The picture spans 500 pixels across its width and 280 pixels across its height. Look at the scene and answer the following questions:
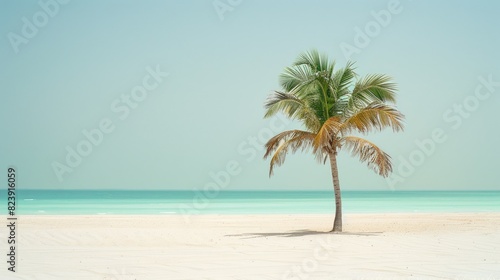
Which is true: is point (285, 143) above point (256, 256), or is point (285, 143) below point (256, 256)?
above

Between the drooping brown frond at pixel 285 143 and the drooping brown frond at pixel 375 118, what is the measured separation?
3.97 ft

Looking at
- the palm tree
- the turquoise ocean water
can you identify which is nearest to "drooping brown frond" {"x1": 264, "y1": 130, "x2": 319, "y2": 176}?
the palm tree

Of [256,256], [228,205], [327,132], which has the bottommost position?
[256,256]

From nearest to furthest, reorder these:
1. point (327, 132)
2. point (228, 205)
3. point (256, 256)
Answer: point (256, 256) < point (327, 132) < point (228, 205)

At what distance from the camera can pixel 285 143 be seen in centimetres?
1688

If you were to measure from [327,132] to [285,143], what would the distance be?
1.60 metres

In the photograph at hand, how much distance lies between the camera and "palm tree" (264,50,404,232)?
16.5 metres

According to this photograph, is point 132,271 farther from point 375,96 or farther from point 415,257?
point 375,96

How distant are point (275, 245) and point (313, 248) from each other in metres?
1.08

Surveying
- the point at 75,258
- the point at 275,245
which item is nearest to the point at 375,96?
the point at 275,245

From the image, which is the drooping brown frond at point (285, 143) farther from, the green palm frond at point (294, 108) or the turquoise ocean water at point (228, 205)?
the turquoise ocean water at point (228, 205)

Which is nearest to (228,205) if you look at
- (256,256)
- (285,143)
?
(285,143)

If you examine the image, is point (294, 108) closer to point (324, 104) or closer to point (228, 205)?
point (324, 104)

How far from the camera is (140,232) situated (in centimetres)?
1698
